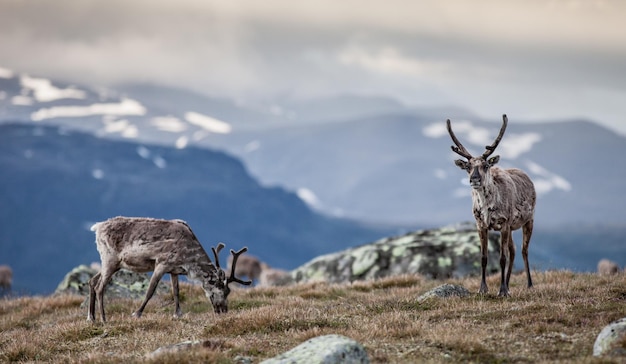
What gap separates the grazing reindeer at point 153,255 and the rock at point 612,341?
8.41 metres

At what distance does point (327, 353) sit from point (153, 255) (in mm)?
7740

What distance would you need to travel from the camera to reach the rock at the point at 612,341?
34.6 feet

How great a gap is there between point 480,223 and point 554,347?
5671mm

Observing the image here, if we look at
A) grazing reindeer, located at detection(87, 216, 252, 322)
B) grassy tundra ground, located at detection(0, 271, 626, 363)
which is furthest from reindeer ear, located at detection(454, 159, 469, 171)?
grazing reindeer, located at detection(87, 216, 252, 322)

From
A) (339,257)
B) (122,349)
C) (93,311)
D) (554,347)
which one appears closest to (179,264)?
(93,311)

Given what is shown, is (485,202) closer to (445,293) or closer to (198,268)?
(445,293)

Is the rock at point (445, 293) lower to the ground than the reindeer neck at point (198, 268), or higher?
lower

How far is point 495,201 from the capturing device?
660 inches

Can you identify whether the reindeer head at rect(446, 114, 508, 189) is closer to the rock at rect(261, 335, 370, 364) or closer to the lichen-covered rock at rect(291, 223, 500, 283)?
the rock at rect(261, 335, 370, 364)

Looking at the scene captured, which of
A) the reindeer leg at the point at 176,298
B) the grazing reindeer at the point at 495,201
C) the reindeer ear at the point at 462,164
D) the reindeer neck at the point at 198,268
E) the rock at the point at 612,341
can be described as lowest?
the rock at the point at 612,341

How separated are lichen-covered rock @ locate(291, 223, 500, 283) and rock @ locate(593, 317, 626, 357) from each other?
16109 mm

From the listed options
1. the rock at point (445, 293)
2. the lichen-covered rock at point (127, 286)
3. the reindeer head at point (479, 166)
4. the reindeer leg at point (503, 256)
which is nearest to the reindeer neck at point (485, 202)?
the reindeer head at point (479, 166)

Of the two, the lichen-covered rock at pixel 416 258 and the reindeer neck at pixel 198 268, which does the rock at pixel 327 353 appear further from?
the lichen-covered rock at pixel 416 258

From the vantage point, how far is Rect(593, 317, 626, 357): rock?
10.5 metres
